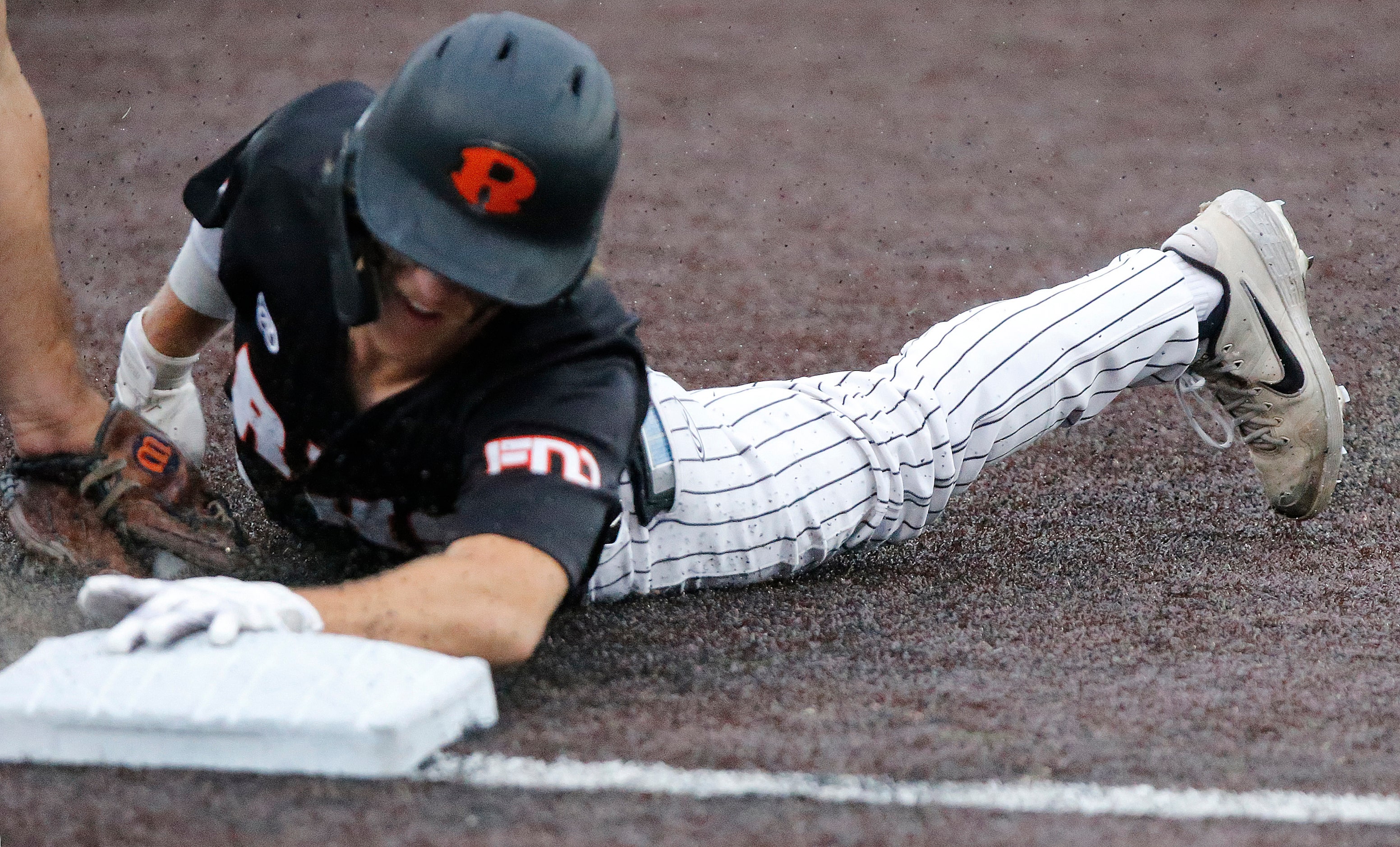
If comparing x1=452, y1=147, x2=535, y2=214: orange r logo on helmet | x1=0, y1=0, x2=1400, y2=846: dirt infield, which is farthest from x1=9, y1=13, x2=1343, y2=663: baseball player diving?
x1=0, y1=0, x2=1400, y2=846: dirt infield

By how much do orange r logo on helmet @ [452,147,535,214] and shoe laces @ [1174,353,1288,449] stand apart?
1160mm

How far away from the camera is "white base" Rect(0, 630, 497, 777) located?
1.13 meters

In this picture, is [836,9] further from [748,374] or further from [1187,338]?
[1187,338]

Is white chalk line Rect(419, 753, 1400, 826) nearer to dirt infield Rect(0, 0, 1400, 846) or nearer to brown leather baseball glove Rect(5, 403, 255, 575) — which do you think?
dirt infield Rect(0, 0, 1400, 846)

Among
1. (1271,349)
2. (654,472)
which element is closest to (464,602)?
(654,472)

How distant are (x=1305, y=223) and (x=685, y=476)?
2316 millimetres

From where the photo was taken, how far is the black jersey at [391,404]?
1346mm

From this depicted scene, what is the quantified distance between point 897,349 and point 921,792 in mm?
1745

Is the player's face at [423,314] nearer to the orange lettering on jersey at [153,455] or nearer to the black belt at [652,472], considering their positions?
the black belt at [652,472]

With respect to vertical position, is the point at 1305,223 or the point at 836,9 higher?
the point at 1305,223

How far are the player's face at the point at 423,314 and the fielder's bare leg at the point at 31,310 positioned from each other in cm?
56

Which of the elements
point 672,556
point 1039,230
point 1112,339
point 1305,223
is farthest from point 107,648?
point 1305,223

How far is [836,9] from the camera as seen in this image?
5.33 meters

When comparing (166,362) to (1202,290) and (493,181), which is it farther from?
(1202,290)
